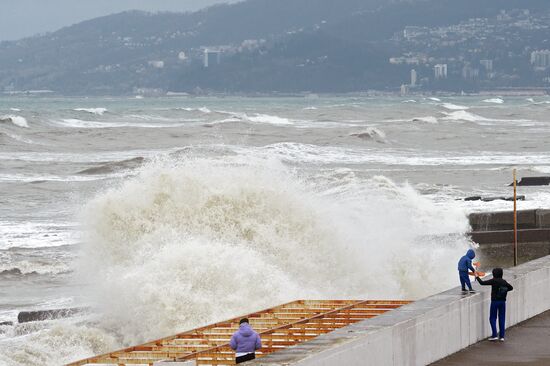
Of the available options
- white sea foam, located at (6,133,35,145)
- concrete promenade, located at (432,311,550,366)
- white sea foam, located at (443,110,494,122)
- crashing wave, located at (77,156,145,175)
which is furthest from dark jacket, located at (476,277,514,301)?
white sea foam, located at (443,110,494,122)

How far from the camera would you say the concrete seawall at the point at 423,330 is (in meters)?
Result: 9.79

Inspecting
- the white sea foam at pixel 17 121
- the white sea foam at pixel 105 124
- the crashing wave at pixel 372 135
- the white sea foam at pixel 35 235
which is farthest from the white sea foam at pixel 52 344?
the white sea foam at pixel 105 124

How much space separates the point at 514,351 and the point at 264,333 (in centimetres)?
238

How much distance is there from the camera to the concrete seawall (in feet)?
32.1

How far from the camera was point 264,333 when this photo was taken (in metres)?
11.6

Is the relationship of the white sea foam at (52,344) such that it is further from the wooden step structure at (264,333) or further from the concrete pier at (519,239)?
the concrete pier at (519,239)

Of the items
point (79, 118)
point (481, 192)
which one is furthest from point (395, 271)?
point (79, 118)

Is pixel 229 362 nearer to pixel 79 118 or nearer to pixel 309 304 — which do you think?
pixel 309 304

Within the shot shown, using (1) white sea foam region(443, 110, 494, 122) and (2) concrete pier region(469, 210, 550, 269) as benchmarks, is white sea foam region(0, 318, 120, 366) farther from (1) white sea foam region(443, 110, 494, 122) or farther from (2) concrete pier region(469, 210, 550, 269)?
(1) white sea foam region(443, 110, 494, 122)

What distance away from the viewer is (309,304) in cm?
1445

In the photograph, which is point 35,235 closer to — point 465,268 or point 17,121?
point 465,268

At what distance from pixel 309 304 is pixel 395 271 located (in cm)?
582

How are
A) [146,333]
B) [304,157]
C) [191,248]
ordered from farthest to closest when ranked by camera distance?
[304,157] → [191,248] → [146,333]

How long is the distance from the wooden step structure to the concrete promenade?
1127mm
